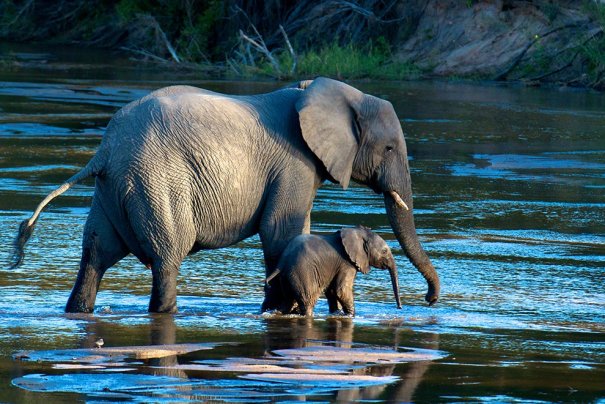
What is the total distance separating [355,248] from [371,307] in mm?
437

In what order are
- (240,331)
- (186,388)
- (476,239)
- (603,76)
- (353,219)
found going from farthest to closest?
(603,76) → (353,219) → (476,239) → (240,331) → (186,388)

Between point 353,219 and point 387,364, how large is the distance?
21.1 feet

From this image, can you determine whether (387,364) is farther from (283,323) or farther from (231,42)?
(231,42)

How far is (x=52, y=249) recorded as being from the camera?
11883mm

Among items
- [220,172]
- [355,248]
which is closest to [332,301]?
[355,248]

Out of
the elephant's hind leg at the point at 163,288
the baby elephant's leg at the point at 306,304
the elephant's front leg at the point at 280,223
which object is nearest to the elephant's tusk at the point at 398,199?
the elephant's front leg at the point at 280,223

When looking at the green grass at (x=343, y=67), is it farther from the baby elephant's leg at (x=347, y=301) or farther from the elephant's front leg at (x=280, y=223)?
the baby elephant's leg at (x=347, y=301)

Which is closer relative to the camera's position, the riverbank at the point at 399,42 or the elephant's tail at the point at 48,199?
the elephant's tail at the point at 48,199

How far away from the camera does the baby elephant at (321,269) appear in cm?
954

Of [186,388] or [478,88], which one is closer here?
[186,388]

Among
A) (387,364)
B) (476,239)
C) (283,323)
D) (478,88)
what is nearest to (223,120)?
(283,323)

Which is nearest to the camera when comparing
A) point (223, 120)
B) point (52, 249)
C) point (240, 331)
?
point (240, 331)

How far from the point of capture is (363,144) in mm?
10234

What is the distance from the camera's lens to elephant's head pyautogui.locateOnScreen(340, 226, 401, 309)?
31.9 feet
